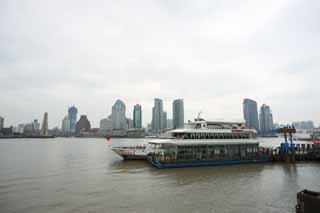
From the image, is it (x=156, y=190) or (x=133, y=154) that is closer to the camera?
(x=156, y=190)

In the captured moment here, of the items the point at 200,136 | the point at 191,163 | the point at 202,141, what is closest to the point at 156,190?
the point at 191,163

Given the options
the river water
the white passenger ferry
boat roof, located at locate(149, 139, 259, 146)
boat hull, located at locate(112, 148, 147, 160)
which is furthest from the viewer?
boat hull, located at locate(112, 148, 147, 160)

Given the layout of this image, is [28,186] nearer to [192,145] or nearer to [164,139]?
[164,139]

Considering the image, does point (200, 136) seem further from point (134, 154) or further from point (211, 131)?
point (134, 154)

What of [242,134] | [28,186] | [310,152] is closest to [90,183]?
[28,186]

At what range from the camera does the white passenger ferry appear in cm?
3747

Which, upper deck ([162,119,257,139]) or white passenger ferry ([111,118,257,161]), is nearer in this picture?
white passenger ferry ([111,118,257,161])

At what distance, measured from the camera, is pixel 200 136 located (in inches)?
1517

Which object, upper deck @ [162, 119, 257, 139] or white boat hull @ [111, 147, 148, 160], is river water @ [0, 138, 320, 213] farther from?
white boat hull @ [111, 147, 148, 160]

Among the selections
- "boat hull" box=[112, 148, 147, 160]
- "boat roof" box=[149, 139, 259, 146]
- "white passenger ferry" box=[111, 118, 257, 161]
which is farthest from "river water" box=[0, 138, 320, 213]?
"boat hull" box=[112, 148, 147, 160]

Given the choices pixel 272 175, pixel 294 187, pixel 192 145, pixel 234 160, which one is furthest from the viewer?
pixel 234 160

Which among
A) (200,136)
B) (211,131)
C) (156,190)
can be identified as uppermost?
(211,131)

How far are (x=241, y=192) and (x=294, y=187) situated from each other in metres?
7.84

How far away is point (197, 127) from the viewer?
40.3m
